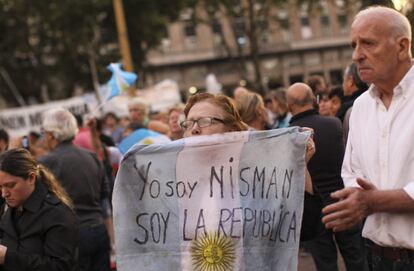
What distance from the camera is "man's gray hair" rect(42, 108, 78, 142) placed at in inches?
242

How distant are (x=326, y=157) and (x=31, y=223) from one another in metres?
2.66

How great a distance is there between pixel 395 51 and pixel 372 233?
745mm

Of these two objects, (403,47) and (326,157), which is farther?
(326,157)

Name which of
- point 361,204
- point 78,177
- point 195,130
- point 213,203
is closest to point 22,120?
point 78,177

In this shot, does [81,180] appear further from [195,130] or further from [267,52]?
[267,52]

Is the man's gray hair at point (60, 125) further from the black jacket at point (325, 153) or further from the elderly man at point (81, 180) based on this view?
the black jacket at point (325, 153)

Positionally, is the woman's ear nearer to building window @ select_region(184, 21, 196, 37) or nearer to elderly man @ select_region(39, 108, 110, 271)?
elderly man @ select_region(39, 108, 110, 271)

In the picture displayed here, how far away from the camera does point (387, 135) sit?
285 cm

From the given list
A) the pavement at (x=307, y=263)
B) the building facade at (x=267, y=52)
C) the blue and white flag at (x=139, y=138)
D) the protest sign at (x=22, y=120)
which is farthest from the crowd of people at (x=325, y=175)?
the building facade at (x=267, y=52)

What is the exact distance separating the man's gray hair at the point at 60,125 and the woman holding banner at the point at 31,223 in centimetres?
202

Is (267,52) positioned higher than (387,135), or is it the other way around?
(387,135)

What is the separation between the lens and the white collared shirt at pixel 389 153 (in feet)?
9.16

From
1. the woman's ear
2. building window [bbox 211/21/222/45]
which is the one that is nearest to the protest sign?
the woman's ear

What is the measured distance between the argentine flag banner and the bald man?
2.73 metres
